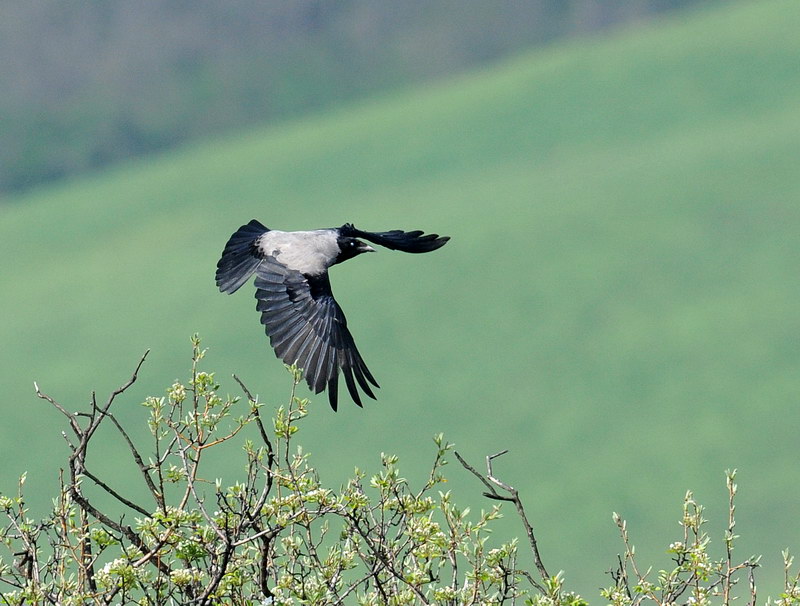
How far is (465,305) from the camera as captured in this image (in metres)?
34.0

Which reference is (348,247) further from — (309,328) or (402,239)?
(309,328)

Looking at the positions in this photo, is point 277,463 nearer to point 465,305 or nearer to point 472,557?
point 472,557

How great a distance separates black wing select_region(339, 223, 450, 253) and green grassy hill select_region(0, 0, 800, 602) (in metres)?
14.2

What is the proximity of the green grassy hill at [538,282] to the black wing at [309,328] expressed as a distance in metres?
15.1

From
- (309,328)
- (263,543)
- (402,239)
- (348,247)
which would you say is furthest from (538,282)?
(263,543)

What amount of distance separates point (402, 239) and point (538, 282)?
2575 cm

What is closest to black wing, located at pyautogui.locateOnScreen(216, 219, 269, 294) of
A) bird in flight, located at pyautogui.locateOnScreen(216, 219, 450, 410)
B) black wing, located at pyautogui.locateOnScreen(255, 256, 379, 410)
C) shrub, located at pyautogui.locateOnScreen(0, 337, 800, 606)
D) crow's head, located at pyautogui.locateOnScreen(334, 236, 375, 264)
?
bird in flight, located at pyautogui.locateOnScreen(216, 219, 450, 410)

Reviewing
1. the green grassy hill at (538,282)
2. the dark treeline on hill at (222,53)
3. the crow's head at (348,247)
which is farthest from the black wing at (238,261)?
the dark treeline on hill at (222,53)

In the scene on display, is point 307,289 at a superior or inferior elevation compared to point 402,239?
inferior

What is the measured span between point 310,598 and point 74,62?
63.4 meters

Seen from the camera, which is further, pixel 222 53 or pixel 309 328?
pixel 222 53

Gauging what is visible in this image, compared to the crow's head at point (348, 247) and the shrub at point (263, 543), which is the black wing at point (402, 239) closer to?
the crow's head at point (348, 247)

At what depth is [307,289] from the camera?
8023 mm

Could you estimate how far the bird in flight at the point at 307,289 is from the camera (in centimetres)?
743
